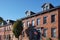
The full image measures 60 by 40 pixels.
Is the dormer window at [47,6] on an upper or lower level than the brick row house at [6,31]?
upper

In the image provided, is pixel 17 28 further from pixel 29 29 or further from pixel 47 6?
pixel 47 6

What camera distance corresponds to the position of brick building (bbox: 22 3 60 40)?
3653 centimetres

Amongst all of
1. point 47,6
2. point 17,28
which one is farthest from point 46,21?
point 17,28

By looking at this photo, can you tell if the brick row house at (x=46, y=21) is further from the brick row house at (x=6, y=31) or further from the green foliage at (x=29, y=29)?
the brick row house at (x=6, y=31)

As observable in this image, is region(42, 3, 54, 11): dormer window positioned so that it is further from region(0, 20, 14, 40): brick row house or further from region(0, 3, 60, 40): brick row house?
region(0, 20, 14, 40): brick row house

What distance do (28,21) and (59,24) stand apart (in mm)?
12577

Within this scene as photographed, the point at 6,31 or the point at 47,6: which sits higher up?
the point at 47,6

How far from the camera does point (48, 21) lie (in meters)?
38.9

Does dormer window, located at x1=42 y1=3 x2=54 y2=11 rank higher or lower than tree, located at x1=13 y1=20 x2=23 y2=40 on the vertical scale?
higher

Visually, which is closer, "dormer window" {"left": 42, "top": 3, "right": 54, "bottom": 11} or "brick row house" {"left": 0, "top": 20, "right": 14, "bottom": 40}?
"dormer window" {"left": 42, "top": 3, "right": 54, "bottom": 11}

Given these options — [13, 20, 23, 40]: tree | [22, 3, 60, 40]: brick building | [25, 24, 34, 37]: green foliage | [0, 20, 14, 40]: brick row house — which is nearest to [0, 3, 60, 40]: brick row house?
[22, 3, 60, 40]: brick building

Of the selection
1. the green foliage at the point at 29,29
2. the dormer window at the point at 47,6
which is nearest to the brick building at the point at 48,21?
the dormer window at the point at 47,6

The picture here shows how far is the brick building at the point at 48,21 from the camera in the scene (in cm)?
3653

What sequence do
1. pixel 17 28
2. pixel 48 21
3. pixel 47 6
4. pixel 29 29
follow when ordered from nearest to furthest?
pixel 48 21
pixel 47 6
pixel 29 29
pixel 17 28
